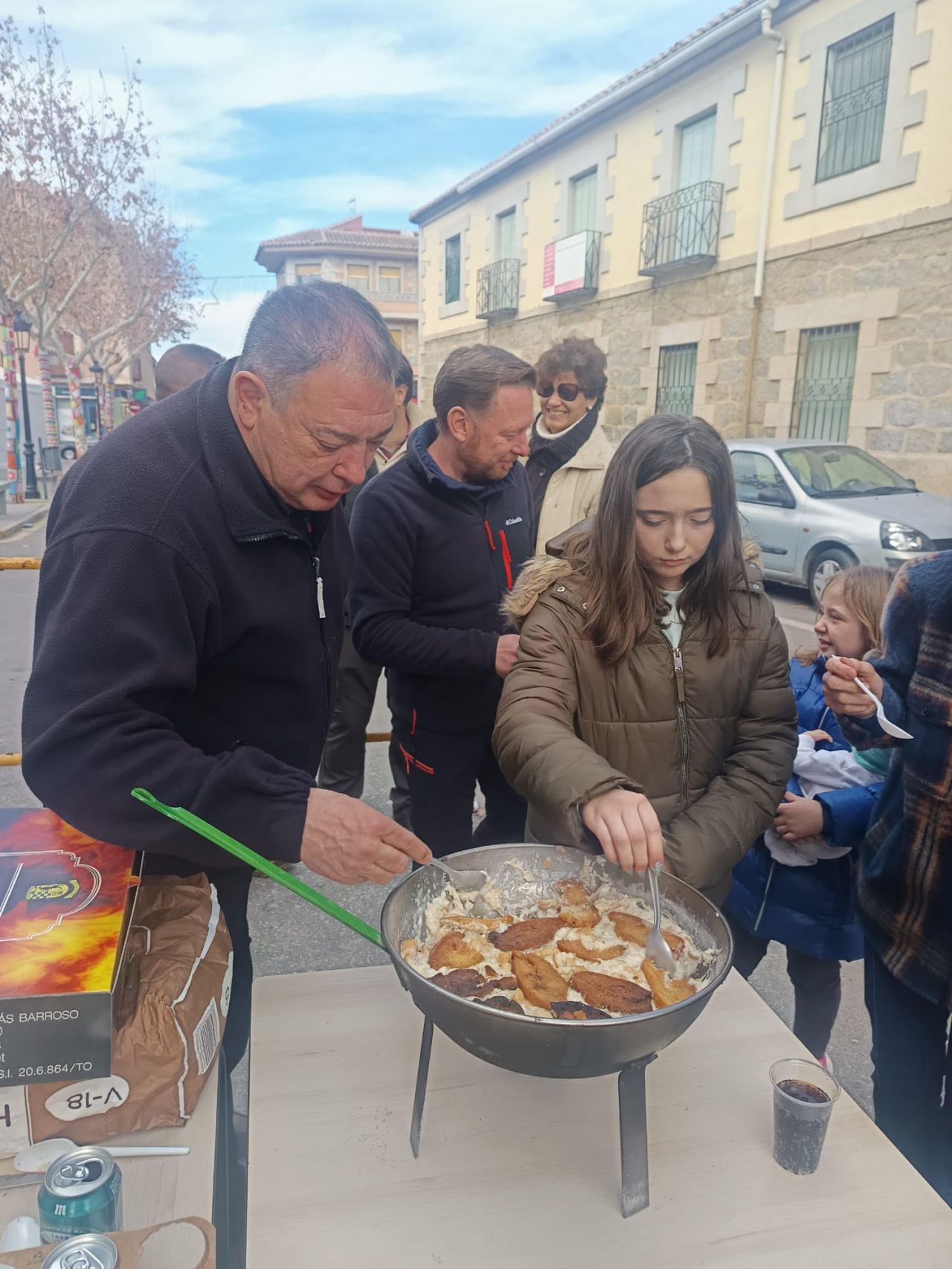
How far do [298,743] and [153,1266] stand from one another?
3.15ft

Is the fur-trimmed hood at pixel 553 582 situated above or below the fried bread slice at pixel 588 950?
above

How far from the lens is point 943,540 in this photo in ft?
24.1

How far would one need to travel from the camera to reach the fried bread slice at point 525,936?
4.58 feet

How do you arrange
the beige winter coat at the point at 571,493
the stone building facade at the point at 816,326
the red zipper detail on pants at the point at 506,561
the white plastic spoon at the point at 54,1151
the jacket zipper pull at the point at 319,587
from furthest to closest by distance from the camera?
the stone building facade at the point at 816,326, the beige winter coat at the point at 571,493, the red zipper detail on pants at the point at 506,561, the jacket zipper pull at the point at 319,587, the white plastic spoon at the point at 54,1151

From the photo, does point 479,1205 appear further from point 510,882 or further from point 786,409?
point 786,409

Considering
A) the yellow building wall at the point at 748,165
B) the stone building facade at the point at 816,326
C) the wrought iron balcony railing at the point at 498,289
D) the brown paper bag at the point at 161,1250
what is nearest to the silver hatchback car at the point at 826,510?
the stone building facade at the point at 816,326

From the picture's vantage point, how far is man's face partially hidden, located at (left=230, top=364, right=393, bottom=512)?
1.46 m

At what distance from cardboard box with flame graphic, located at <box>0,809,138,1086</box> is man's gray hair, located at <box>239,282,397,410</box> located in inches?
33.6

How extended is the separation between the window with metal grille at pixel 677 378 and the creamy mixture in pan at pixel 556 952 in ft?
42.3

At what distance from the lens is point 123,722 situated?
1.30 metres

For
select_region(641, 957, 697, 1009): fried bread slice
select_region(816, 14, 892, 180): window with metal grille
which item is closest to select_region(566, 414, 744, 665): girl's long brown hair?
select_region(641, 957, 697, 1009): fried bread slice

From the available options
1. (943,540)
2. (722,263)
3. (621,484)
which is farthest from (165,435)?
(722,263)

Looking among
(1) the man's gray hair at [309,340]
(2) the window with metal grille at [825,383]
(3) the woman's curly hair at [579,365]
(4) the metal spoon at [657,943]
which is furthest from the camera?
(2) the window with metal grille at [825,383]

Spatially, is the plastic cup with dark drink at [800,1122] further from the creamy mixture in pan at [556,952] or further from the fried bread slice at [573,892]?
the fried bread slice at [573,892]
